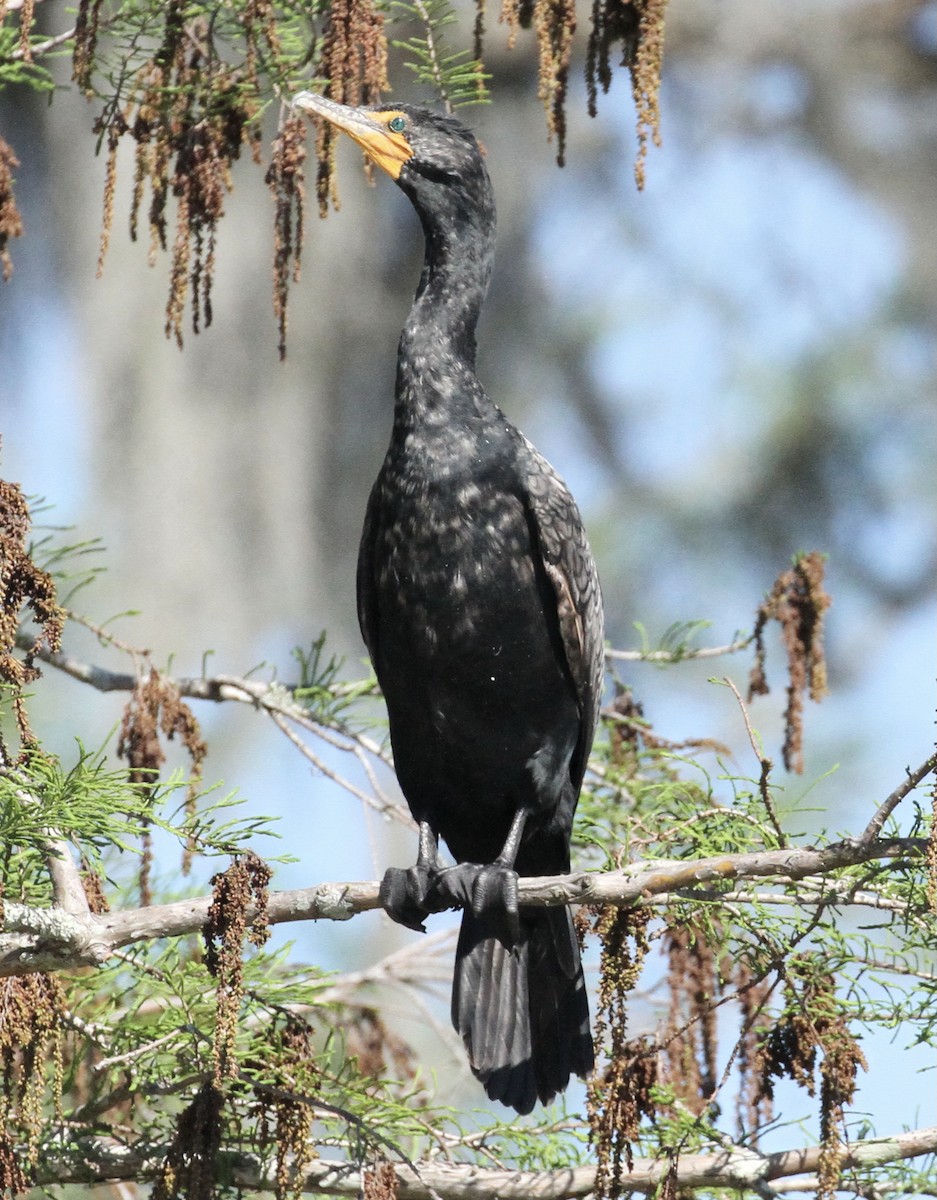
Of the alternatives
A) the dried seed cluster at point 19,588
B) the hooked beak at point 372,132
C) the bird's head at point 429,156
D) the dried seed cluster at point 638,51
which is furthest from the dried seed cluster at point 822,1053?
the bird's head at point 429,156

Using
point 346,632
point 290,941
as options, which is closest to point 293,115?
point 290,941

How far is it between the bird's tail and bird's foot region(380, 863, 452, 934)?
0.55 feet

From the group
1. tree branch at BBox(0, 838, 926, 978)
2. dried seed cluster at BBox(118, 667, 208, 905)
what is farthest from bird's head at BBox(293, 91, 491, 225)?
tree branch at BBox(0, 838, 926, 978)

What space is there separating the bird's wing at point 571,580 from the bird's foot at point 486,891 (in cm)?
48

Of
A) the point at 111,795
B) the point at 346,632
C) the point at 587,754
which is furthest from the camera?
the point at 346,632

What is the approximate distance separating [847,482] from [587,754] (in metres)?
4.68

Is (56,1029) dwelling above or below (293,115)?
below

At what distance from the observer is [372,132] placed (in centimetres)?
356

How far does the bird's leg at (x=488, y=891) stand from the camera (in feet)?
10.3

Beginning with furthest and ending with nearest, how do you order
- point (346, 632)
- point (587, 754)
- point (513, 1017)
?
point (346, 632) < point (587, 754) < point (513, 1017)

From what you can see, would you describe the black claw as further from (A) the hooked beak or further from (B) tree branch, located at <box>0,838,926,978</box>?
(A) the hooked beak

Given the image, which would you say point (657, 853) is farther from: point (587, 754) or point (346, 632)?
point (346, 632)

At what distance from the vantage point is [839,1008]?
105 inches

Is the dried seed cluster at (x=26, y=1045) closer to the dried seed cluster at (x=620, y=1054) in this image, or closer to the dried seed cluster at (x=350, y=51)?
the dried seed cluster at (x=620, y=1054)
